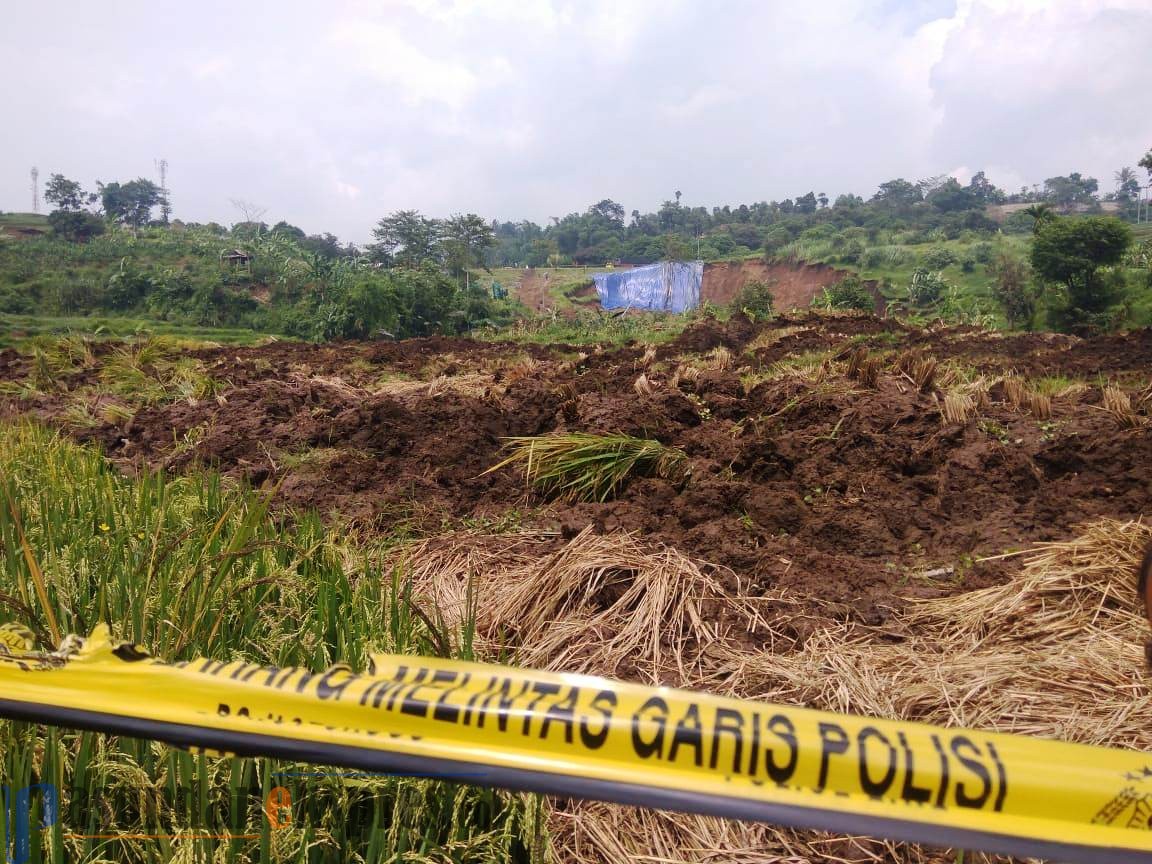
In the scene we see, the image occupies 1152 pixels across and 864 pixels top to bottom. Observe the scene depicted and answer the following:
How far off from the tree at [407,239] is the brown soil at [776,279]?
17239 mm

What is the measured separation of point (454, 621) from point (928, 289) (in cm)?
3315

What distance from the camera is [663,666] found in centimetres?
290

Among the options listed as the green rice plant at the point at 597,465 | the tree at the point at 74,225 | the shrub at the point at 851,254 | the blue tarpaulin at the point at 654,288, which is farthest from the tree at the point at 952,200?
the green rice plant at the point at 597,465

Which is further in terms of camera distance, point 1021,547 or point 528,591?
point 1021,547

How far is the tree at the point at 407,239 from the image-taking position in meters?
45.7

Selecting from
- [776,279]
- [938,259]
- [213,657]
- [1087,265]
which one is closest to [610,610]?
[213,657]

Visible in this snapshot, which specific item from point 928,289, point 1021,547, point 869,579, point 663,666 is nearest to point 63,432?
point 663,666

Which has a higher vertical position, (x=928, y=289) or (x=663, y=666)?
(x=928, y=289)

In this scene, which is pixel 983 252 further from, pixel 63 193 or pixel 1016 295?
pixel 63 193

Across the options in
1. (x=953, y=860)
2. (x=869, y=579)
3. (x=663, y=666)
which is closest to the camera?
(x=953, y=860)

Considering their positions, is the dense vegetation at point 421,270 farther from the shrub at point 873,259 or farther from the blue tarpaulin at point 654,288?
the blue tarpaulin at point 654,288

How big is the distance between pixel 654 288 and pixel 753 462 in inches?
1479

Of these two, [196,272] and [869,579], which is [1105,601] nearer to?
[869,579]

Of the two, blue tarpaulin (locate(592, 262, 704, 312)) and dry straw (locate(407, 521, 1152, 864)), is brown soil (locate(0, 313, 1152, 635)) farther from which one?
blue tarpaulin (locate(592, 262, 704, 312))
